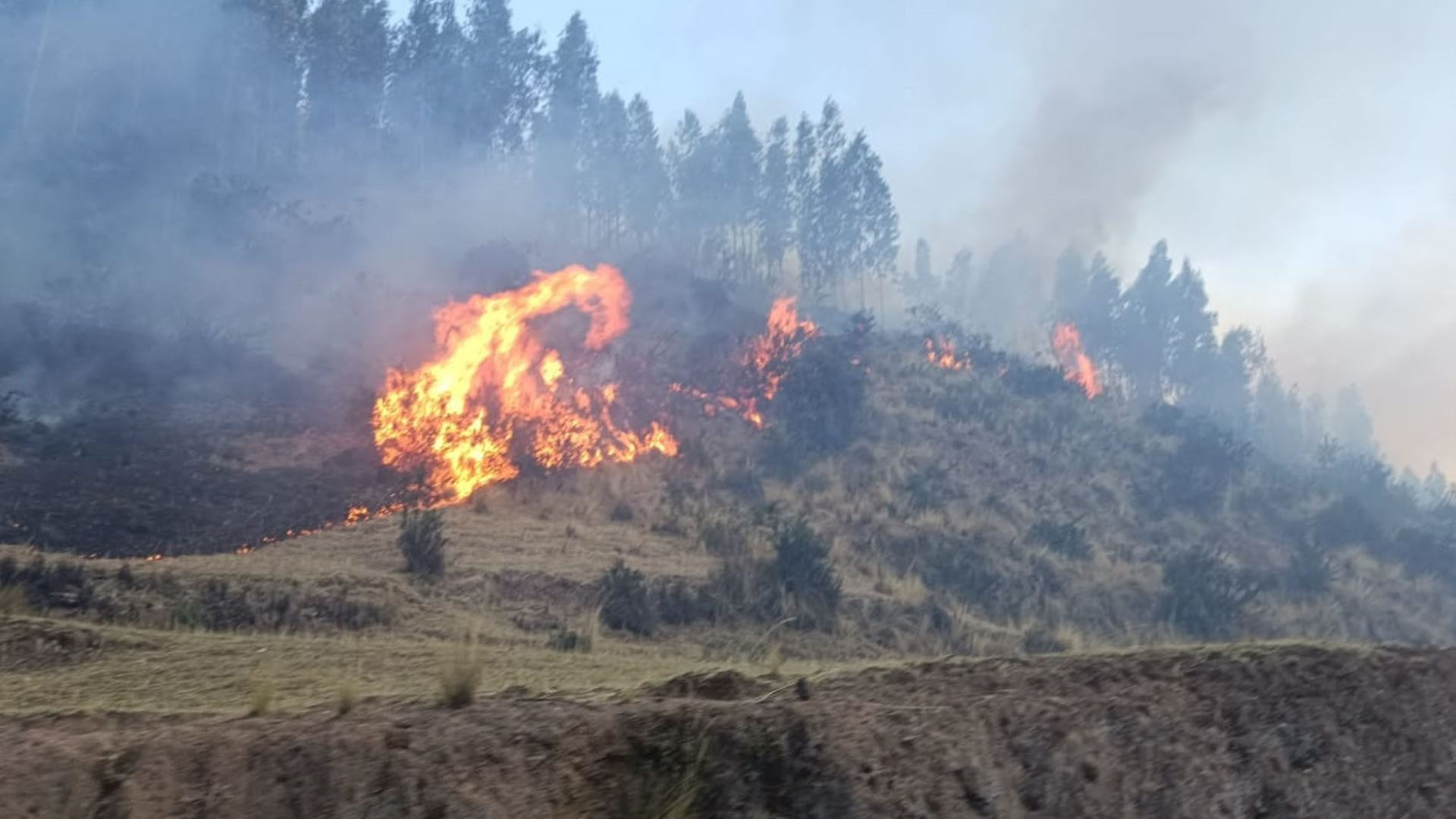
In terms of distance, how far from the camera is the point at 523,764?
20.5 ft

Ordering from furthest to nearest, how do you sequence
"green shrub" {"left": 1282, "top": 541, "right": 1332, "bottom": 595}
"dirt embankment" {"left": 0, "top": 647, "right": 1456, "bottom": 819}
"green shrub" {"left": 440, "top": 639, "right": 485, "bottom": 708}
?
"green shrub" {"left": 1282, "top": 541, "right": 1332, "bottom": 595} < "green shrub" {"left": 440, "top": 639, "right": 485, "bottom": 708} < "dirt embankment" {"left": 0, "top": 647, "right": 1456, "bottom": 819}

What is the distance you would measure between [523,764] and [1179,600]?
23.8 meters

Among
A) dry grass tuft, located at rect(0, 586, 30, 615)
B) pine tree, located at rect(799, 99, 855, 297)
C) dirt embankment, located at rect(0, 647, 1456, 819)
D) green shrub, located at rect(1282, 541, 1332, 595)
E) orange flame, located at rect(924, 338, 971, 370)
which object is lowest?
dirt embankment, located at rect(0, 647, 1456, 819)

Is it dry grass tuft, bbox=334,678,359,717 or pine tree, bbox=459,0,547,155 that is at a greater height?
pine tree, bbox=459,0,547,155

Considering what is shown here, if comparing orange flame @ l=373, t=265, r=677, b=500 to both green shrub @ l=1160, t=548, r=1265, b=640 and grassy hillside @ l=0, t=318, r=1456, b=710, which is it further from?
green shrub @ l=1160, t=548, r=1265, b=640

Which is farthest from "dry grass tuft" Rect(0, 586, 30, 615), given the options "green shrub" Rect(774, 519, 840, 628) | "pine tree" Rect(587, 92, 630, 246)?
"pine tree" Rect(587, 92, 630, 246)

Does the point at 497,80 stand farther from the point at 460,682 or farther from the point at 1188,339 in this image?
the point at 460,682

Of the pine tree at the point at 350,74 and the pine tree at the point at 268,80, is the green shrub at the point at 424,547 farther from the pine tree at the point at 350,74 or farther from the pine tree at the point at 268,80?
the pine tree at the point at 350,74

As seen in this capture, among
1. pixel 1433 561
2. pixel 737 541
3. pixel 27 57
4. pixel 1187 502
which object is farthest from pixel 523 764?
pixel 27 57

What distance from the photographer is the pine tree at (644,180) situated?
7175 cm

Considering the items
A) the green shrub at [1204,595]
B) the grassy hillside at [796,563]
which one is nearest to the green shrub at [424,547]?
the grassy hillside at [796,563]

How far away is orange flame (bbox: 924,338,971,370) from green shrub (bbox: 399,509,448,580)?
33882 mm

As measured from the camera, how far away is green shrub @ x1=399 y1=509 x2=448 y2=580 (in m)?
18.5

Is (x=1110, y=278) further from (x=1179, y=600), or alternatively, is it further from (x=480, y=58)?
(x=1179, y=600)
